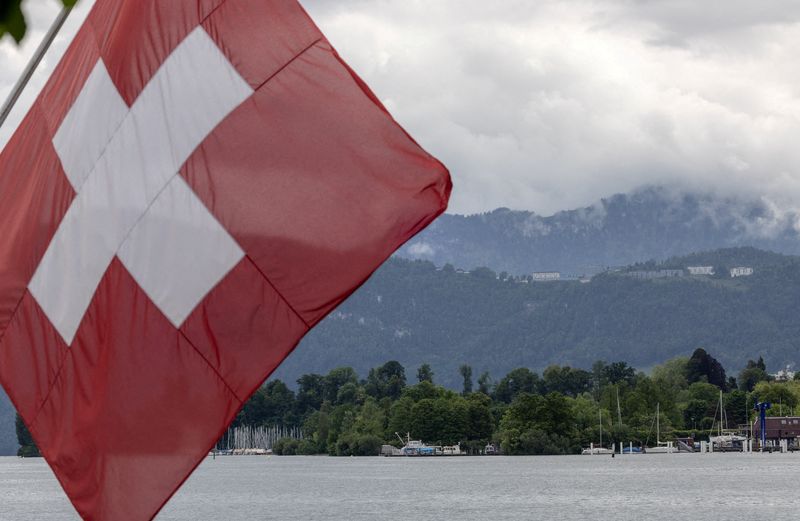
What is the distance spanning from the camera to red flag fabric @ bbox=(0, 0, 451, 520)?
12977 millimetres

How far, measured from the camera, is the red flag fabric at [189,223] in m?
13.0

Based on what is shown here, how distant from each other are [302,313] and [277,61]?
2158 millimetres

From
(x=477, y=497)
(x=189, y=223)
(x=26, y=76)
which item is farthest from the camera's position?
(x=477, y=497)

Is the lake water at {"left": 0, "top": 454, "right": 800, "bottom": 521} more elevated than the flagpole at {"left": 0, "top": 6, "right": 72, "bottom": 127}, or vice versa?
the flagpole at {"left": 0, "top": 6, "right": 72, "bottom": 127}

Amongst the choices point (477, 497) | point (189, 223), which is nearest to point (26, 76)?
point (189, 223)

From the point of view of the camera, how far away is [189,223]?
44.1 feet

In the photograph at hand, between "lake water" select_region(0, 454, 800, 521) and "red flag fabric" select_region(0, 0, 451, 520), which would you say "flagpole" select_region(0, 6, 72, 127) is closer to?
"red flag fabric" select_region(0, 0, 451, 520)

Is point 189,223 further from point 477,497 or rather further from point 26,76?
point 477,497

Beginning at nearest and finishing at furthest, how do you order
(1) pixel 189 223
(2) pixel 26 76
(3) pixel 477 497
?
1. (2) pixel 26 76
2. (1) pixel 189 223
3. (3) pixel 477 497

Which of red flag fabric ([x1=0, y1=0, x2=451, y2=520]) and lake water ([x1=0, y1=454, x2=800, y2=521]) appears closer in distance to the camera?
red flag fabric ([x1=0, y1=0, x2=451, y2=520])

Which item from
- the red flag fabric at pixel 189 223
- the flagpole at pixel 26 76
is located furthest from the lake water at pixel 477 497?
the flagpole at pixel 26 76

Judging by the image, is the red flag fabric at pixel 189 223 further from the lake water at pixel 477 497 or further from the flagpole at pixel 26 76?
the lake water at pixel 477 497

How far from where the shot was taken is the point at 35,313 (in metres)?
14.2

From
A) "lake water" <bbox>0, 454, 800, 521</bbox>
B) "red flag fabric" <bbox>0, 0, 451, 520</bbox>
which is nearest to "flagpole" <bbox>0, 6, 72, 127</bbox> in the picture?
"red flag fabric" <bbox>0, 0, 451, 520</bbox>
